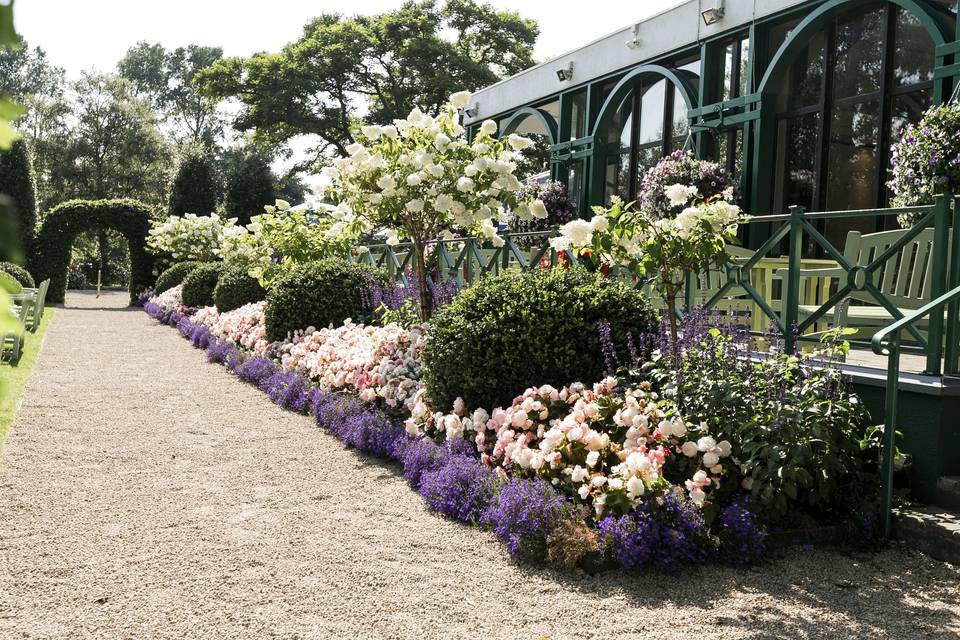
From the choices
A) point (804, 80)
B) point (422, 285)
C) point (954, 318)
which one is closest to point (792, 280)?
point (954, 318)

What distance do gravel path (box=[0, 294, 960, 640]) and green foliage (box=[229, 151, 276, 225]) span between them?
24.7 meters

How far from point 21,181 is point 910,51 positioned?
23837 millimetres

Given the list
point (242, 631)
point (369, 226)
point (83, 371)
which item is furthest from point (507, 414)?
point (83, 371)

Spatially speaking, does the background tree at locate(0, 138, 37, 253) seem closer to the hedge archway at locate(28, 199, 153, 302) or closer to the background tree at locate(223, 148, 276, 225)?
the hedge archway at locate(28, 199, 153, 302)

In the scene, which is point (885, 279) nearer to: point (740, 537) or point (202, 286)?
point (740, 537)

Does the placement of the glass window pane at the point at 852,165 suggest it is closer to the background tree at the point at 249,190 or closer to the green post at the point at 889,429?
the green post at the point at 889,429

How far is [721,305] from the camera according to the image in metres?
6.49

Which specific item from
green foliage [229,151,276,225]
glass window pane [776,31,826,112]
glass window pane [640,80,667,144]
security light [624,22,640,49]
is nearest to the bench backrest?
glass window pane [776,31,826,112]

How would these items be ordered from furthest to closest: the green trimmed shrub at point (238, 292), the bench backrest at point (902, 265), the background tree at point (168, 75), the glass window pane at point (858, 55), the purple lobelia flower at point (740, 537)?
the background tree at point (168, 75)
the green trimmed shrub at point (238, 292)
the glass window pane at point (858, 55)
the bench backrest at point (902, 265)
the purple lobelia flower at point (740, 537)

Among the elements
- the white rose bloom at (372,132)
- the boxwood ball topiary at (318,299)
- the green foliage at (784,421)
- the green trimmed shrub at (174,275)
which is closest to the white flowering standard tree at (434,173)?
the white rose bloom at (372,132)

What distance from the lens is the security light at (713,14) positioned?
10.4 meters

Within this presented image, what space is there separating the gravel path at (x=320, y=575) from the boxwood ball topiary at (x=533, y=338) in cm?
89

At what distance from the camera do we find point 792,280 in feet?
16.8

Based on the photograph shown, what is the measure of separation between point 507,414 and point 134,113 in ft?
128
